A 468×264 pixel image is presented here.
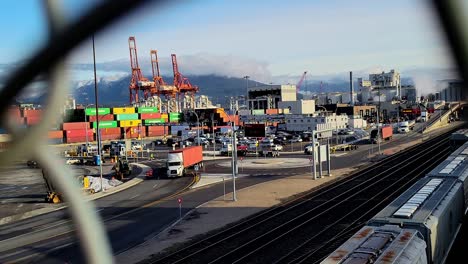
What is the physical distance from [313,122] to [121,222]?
5432 cm

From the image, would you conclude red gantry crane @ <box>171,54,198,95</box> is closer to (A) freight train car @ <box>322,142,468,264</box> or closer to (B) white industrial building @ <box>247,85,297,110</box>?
(B) white industrial building @ <box>247,85,297,110</box>

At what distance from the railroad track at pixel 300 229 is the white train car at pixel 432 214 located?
11.8 ft

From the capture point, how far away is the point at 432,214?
32.0 feet

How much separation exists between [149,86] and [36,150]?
114992 millimetres

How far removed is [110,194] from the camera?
28.2 metres

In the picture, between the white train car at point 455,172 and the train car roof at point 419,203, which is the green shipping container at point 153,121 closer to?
the white train car at point 455,172

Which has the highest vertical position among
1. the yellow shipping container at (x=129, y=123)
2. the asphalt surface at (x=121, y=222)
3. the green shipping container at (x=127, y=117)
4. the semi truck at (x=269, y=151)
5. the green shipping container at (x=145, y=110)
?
the green shipping container at (x=145, y=110)

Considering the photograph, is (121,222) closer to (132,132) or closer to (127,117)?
(127,117)

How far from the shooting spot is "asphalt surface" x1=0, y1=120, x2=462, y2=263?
50.6 ft

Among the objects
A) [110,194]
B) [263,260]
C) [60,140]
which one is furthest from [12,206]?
[60,140]

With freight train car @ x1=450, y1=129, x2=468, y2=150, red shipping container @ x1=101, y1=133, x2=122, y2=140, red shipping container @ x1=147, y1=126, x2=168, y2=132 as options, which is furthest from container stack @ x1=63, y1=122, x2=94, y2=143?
A: freight train car @ x1=450, y1=129, x2=468, y2=150

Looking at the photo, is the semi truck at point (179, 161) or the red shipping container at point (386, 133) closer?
the semi truck at point (179, 161)

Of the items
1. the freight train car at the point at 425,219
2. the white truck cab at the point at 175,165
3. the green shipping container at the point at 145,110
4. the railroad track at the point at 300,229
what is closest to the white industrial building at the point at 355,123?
the green shipping container at the point at 145,110

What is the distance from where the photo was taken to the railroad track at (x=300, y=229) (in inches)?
546
